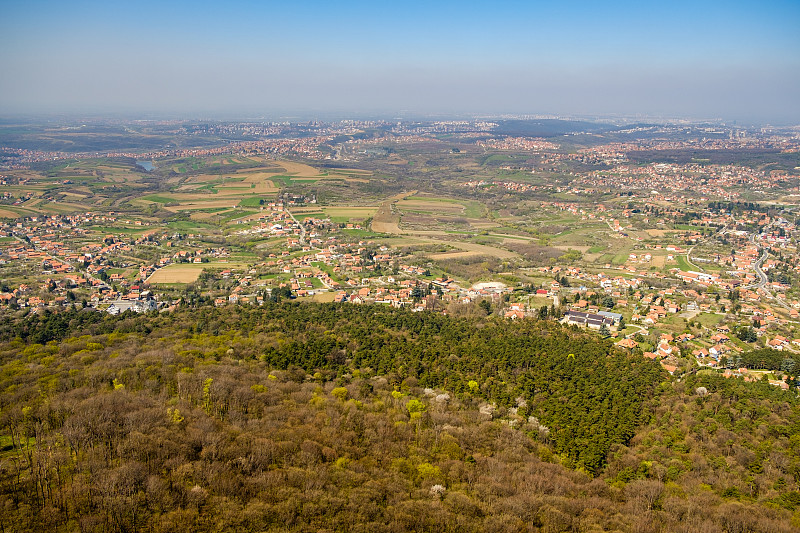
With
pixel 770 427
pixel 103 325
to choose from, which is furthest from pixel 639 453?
pixel 103 325

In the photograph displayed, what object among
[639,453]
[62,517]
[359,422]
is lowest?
[639,453]

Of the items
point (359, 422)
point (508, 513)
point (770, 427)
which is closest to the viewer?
point (508, 513)

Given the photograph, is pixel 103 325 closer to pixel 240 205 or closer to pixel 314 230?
pixel 314 230

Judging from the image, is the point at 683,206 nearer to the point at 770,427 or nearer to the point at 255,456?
the point at 770,427

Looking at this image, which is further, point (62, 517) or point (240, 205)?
point (240, 205)

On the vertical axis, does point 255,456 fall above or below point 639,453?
above

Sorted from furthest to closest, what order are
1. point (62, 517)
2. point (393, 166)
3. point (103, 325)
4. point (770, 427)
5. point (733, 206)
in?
point (393, 166), point (733, 206), point (103, 325), point (770, 427), point (62, 517)

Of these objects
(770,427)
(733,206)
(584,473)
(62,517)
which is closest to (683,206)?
(733,206)
